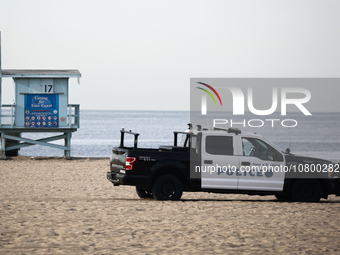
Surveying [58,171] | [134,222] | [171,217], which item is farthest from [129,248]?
[58,171]

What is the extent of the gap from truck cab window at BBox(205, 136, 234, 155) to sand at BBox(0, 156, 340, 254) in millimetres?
1227

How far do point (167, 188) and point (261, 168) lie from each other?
2.25 meters

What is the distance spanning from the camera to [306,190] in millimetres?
12695

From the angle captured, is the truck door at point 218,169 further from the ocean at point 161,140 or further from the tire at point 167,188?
the ocean at point 161,140

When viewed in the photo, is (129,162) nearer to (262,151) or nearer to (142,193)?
(142,193)

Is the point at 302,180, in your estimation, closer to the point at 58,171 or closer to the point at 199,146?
the point at 199,146

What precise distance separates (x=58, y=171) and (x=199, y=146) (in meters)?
10.6

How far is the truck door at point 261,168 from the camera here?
40.4 feet

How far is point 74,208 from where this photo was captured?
444 inches

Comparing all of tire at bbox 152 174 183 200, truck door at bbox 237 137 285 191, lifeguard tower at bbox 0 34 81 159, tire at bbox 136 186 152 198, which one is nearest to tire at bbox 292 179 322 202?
truck door at bbox 237 137 285 191

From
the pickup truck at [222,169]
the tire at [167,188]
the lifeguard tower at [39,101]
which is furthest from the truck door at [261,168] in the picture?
the lifeguard tower at [39,101]

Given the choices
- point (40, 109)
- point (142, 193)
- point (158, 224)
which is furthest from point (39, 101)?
point (158, 224)

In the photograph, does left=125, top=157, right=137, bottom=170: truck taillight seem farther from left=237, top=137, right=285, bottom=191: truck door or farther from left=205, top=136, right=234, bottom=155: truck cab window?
left=237, top=137, right=285, bottom=191: truck door

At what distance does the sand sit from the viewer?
765cm
